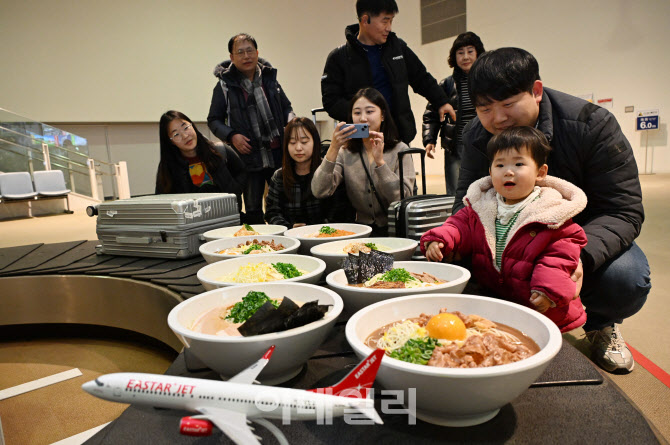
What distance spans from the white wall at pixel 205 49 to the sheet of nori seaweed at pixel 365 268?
33.7 feet

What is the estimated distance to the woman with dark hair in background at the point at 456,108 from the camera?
356cm

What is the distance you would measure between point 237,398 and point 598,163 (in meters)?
1.40

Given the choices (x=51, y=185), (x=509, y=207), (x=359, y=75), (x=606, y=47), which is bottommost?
(x=509, y=207)

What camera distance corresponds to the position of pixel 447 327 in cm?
85

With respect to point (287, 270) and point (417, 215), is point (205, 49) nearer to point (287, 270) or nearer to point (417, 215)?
point (417, 215)

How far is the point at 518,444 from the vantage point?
26.2 inches

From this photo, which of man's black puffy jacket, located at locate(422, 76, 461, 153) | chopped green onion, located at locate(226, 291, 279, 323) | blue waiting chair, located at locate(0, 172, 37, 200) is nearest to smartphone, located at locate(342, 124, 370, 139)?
man's black puffy jacket, located at locate(422, 76, 461, 153)

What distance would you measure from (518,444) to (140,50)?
39.2 ft

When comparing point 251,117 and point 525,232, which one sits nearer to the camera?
point 525,232

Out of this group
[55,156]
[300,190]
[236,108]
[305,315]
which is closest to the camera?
[305,315]

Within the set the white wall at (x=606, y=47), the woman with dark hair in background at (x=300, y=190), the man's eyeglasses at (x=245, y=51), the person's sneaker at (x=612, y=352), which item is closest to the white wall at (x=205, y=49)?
the white wall at (x=606, y=47)

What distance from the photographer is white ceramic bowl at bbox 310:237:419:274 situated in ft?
4.93

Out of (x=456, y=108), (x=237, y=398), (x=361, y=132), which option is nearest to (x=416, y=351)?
(x=237, y=398)

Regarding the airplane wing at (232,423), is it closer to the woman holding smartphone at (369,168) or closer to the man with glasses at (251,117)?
the woman holding smartphone at (369,168)
